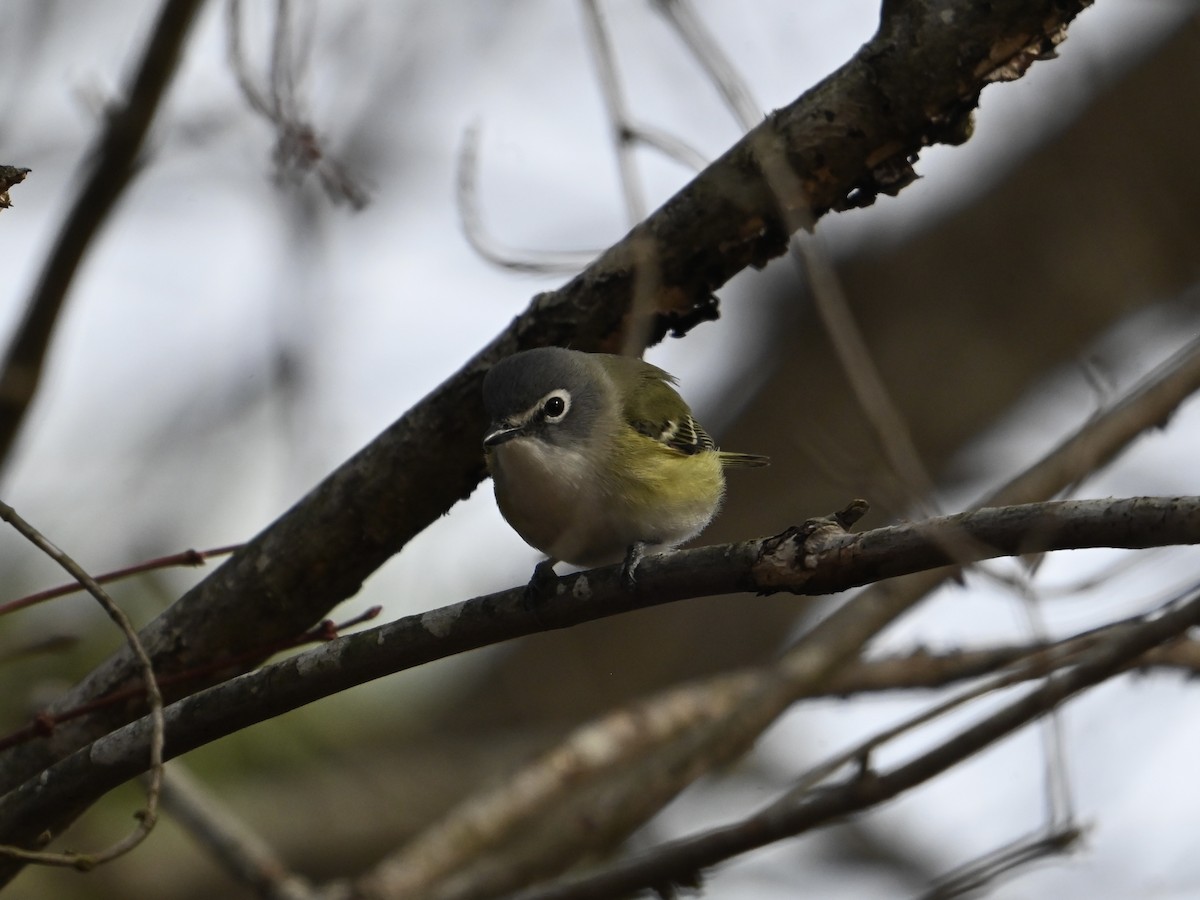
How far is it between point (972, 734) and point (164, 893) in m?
4.97

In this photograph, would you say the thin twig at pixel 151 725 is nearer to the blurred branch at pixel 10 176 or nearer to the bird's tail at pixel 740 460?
the blurred branch at pixel 10 176

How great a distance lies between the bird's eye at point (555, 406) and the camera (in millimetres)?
3531

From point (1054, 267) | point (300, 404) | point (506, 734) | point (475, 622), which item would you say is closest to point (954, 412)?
point (1054, 267)

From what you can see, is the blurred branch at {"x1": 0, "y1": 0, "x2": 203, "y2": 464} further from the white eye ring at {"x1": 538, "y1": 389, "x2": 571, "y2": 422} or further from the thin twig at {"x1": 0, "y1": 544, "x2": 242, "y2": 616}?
the white eye ring at {"x1": 538, "y1": 389, "x2": 571, "y2": 422}

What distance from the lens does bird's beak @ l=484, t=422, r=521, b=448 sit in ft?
10.6

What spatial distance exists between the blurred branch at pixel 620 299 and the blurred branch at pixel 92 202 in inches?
37.2

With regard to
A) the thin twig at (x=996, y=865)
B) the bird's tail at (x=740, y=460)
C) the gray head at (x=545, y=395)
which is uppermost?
the bird's tail at (x=740, y=460)

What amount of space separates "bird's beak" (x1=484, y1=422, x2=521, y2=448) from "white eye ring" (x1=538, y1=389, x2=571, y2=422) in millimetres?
182

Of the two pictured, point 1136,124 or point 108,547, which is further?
point 108,547

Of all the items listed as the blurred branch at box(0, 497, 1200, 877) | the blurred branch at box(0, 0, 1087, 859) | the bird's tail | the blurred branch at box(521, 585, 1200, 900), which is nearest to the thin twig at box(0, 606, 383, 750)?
the blurred branch at box(0, 0, 1087, 859)

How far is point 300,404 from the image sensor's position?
205 inches

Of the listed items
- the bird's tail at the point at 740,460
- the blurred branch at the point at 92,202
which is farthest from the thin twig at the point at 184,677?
→ the bird's tail at the point at 740,460

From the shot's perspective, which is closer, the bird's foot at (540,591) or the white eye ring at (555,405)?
the bird's foot at (540,591)

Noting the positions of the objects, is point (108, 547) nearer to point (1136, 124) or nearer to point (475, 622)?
point (475, 622)
